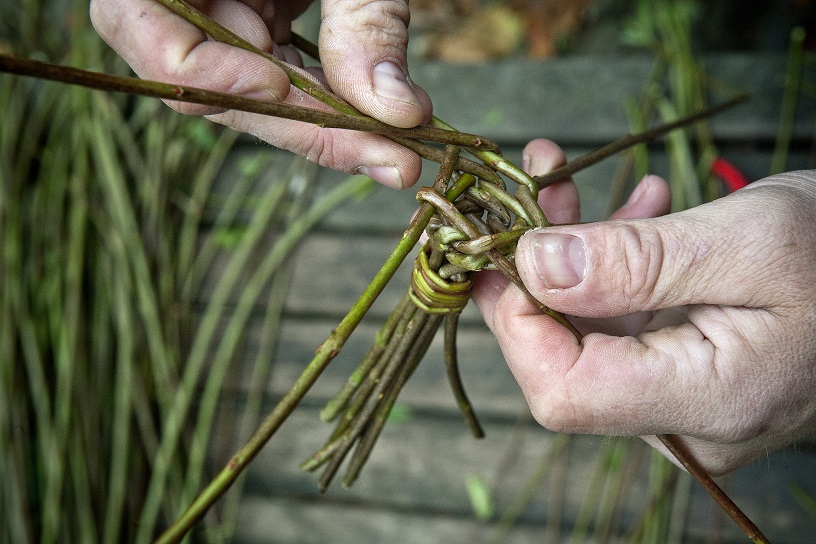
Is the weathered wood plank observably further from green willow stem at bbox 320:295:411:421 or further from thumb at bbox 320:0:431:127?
thumb at bbox 320:0:431:127

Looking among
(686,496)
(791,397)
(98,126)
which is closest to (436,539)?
(686,496)

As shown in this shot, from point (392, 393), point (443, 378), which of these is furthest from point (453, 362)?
point (443, 378)

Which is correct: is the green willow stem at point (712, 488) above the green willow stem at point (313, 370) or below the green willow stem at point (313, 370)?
below

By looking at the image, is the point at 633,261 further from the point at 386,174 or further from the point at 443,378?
the point at 443,378

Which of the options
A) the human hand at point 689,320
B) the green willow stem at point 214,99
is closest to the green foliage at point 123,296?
the green willow stem at point 214,99

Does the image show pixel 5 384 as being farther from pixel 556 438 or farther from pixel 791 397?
pixel 791 397

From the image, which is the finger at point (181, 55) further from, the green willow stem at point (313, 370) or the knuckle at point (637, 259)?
the knuckle at point (637, 259)
